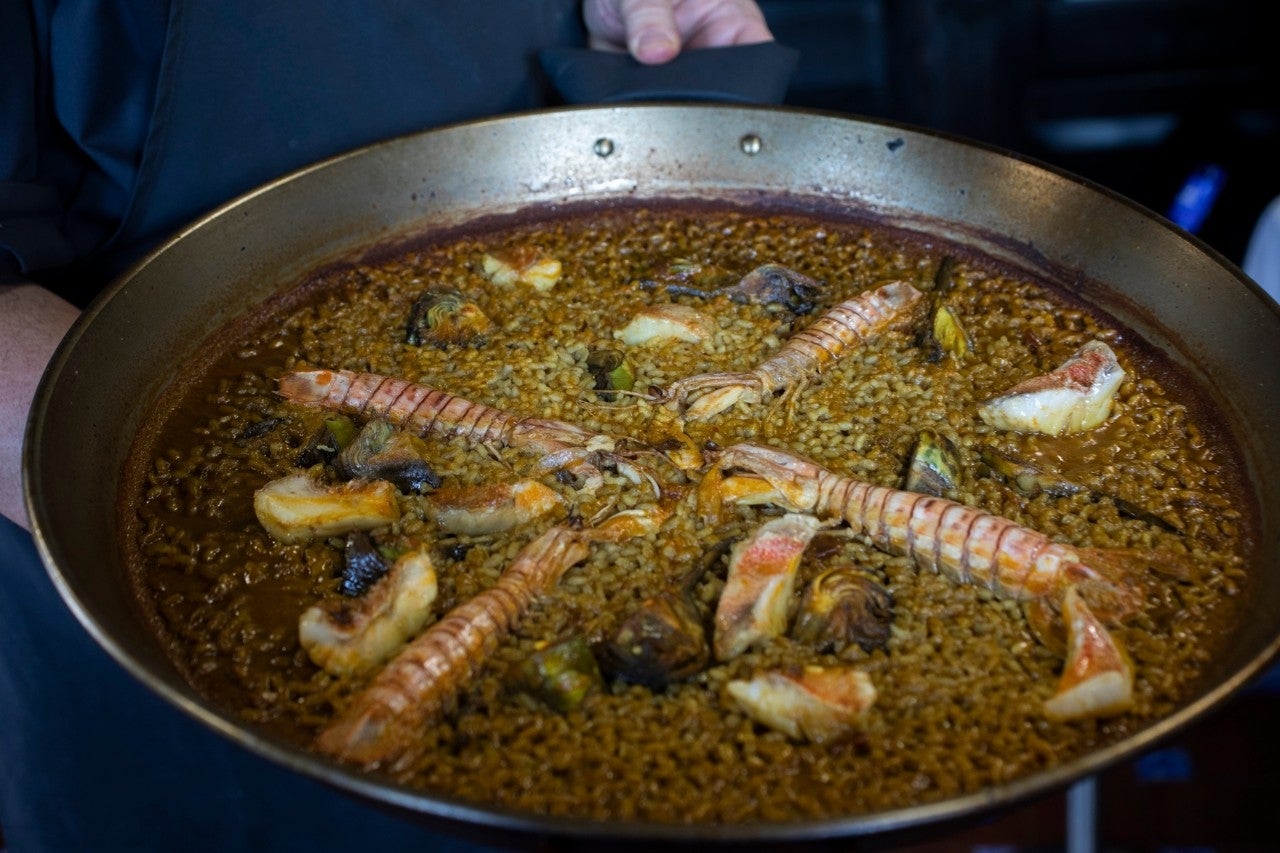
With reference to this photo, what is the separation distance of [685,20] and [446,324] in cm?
169

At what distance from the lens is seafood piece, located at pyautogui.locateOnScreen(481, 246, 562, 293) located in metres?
2.99

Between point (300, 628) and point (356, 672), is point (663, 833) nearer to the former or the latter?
point (356, 672)

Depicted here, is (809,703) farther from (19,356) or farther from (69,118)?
(69,118)

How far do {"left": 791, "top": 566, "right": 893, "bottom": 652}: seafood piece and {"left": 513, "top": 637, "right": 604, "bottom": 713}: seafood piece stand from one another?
400mm

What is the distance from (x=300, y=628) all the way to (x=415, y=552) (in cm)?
26

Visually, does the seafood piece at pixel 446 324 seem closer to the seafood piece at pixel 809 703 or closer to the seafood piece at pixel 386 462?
the seafood piece at pixel 386 462

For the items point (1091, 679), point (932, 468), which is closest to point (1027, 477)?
point (932, 468)

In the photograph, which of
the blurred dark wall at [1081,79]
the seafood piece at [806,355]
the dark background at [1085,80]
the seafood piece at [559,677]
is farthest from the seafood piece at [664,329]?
the blurred dark wall at [1081,79]

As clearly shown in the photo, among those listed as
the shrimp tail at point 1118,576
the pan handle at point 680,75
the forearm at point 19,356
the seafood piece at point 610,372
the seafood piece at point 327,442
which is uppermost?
the pan handle at point 680,75

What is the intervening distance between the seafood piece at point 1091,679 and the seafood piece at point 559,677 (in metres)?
0.79

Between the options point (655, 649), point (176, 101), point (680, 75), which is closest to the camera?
point (655, 649)

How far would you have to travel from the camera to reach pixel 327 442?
8.06 ft

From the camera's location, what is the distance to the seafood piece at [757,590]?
1981 mm

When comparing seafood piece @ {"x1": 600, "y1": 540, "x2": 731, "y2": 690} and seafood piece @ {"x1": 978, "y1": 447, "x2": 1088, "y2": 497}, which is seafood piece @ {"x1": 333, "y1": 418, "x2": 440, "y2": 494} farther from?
seafood piece @ {"x1": 978, "y1": 447, "x2": 1088, "y2": 497}
